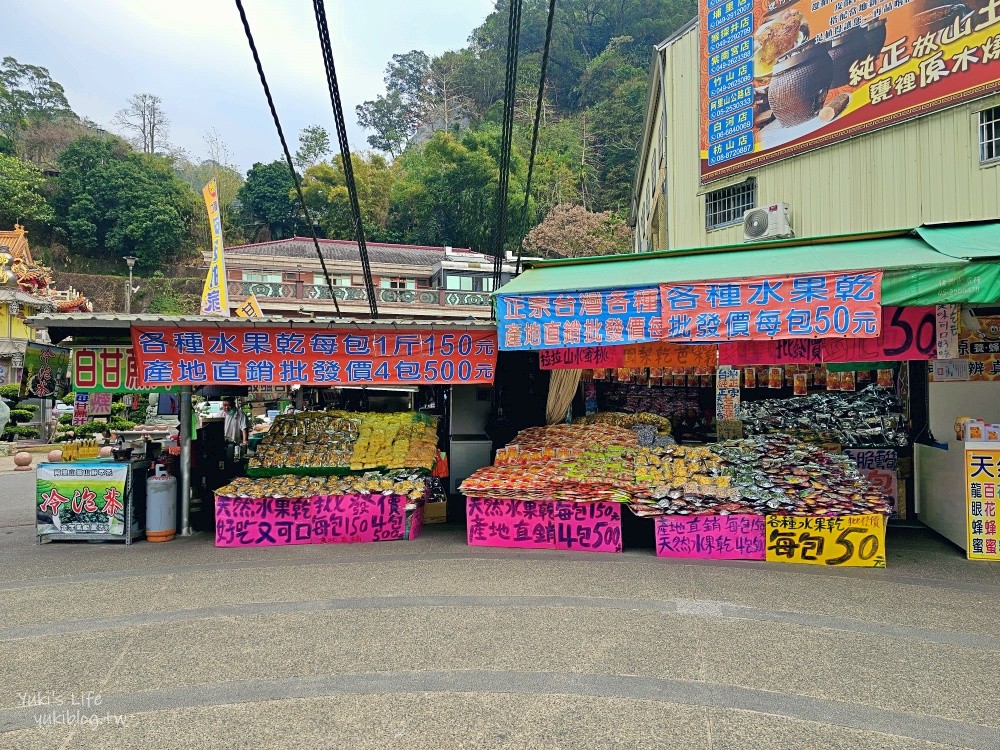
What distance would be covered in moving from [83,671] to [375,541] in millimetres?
4040

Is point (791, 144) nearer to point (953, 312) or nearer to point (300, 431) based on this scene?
point (953, 312)

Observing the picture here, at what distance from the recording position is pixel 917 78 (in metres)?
10.9

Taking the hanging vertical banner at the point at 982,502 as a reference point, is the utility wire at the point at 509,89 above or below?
above

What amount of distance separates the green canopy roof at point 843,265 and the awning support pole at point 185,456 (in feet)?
15.5

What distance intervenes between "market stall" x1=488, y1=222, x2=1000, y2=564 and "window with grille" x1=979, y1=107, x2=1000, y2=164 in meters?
3.45

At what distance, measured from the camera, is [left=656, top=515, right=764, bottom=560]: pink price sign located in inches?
293

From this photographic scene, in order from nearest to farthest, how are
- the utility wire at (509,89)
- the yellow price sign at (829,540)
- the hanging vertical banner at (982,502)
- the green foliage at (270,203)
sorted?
1. the yellow price sign at (829,540)
2. the hanging vertical banner at (982,502)
3. the utility wire at (509,89)
4. the green foliage at (270,203)

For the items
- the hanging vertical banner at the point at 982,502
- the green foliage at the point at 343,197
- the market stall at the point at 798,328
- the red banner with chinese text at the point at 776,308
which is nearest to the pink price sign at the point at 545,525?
the market stall at the point at 798,328

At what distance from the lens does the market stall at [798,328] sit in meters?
6.68

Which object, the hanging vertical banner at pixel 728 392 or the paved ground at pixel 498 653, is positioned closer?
the paved ground at pixel 498 653

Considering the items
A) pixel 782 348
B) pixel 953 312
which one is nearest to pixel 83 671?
pixel 782 348

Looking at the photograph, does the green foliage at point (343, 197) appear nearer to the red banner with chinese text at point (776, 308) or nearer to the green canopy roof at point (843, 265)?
the green canopy roof at point (843, 265)

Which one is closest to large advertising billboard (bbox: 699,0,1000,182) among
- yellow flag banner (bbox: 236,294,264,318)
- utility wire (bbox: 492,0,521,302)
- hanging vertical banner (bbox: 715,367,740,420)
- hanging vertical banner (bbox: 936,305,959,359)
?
hanging vertical banner (bbox: 936,305,959,359)

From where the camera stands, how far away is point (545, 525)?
26.1ft
